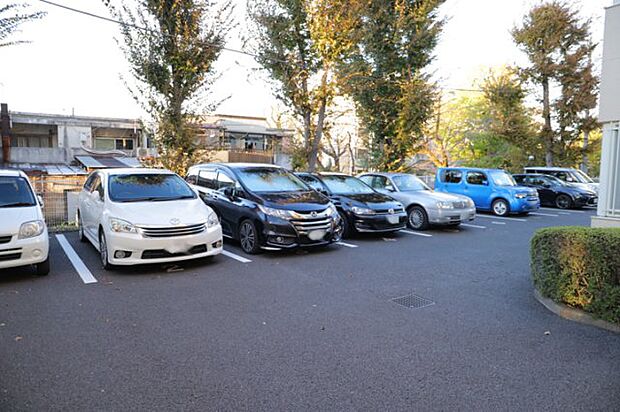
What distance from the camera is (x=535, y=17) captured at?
2103cm

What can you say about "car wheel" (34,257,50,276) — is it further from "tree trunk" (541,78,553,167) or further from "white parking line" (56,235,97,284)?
"tree trunk" (541,78,553,167)

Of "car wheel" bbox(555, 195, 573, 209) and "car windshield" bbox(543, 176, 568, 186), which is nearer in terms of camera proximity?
"car wheel" bbox(555, 195, 573, 209)

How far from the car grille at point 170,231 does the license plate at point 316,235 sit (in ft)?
6.59

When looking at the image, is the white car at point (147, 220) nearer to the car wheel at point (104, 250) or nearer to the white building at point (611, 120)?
the car wheel at point (104, 250)

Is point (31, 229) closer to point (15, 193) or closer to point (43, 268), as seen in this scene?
point (43, 268)

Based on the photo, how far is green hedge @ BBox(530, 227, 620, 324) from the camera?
Result: 425cm

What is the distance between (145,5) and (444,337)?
12.6 meters

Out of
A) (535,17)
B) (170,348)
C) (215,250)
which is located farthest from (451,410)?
(535,17)

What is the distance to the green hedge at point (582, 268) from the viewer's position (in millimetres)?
4246

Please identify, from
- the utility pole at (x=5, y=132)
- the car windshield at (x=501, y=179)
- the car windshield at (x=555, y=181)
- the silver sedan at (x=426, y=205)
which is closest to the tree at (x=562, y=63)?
the car windshield at (x=555, y=181)

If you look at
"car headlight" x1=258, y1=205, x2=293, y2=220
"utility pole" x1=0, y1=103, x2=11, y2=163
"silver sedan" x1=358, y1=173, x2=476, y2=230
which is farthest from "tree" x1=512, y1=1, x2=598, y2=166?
"utility pole" x1=0, y1=103, x2=11, y2=163

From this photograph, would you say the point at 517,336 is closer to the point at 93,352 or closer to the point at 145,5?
the point at 93,352

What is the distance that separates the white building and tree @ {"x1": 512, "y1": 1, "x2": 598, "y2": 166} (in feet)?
57.1

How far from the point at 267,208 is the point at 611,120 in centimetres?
553
